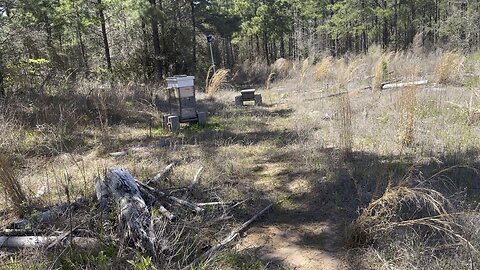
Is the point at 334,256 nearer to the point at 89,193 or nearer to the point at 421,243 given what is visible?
the point at 421,243

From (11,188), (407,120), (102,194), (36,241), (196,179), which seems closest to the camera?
(36,241)

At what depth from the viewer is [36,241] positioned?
2.79 m

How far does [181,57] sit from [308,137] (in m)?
10.7

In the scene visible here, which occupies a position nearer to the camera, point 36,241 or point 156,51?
point 36,241

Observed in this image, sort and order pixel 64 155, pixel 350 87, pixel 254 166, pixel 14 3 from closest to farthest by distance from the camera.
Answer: pixel 254 166 < pixel 64 155 < pixel 14 3 < pixel 350 87

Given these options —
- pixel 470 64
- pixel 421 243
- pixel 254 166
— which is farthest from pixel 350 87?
pixel 421 243

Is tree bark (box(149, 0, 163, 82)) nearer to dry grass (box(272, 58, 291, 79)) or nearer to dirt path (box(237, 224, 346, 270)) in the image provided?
dry grass (box(272, 58, 291, 79))

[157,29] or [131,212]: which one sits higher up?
[157,29]

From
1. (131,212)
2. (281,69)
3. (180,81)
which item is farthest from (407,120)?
(281,69)

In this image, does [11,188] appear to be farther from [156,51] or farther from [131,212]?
[156,51]

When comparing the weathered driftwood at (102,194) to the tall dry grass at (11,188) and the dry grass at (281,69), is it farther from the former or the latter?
the dry grass at (281,69)

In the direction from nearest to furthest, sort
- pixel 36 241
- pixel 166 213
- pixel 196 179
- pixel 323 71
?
pixel 36 241, pixel 166 213, pixel 196 179, pixel 323 71

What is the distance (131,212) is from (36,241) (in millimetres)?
720

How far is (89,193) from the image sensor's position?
383 cm
